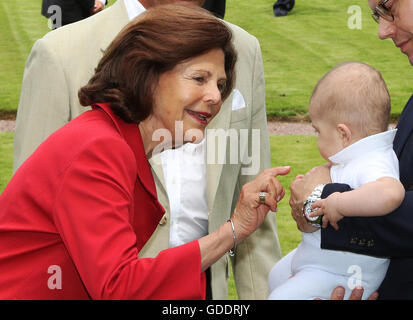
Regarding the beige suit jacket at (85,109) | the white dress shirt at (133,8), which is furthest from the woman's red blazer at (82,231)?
the white dress shirt at (133,8)

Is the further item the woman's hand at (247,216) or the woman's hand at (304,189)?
the woman's hand at (304,189)

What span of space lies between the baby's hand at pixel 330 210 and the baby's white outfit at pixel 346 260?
0.52 feet

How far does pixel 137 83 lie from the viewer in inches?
128

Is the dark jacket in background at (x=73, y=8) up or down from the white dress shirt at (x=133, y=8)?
down

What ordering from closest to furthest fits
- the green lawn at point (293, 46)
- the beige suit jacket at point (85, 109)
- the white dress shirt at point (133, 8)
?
the beige suit jacket at point (85, 109) < the white dress shirt at point (133, 8) < the green lawn at point (293, 46)

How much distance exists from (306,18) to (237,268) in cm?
1637

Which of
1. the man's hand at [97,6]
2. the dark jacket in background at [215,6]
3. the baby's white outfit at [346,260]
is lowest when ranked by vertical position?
the man's hand at [97,6]

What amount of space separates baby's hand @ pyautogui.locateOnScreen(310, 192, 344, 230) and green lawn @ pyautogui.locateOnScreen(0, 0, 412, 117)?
980 centimetres

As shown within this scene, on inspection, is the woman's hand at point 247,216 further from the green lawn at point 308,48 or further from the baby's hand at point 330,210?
the green lawn at point 308,48

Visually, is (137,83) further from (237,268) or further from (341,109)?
(237,268)

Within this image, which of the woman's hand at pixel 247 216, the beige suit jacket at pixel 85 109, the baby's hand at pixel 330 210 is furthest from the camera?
the beige suit jacket at pixel 85 109

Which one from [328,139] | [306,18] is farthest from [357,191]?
[306,18]

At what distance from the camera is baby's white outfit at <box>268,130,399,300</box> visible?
339cm

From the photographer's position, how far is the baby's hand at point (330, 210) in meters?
3.30
